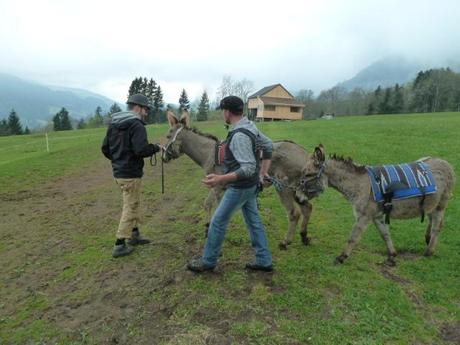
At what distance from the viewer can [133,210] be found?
20.8ft

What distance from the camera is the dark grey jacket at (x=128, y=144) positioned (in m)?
5.94

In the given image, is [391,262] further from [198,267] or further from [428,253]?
[198,267]

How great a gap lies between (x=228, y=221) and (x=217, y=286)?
3.06 feet

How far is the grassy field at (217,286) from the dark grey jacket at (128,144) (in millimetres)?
1543

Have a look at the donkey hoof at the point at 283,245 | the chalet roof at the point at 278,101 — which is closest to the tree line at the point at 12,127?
the chalet roof at the point at 278,101

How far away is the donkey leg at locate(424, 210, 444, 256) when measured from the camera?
20.8 feet

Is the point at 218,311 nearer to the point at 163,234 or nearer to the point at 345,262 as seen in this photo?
the point at 345,262

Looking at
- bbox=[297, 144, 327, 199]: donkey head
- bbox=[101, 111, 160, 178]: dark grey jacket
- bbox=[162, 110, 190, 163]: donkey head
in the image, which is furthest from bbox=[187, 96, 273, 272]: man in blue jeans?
bbox=[162, 110, 190, 163]: donkey head

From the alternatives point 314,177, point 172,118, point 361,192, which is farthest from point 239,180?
point 172,118

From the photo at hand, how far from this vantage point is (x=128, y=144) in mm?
6055

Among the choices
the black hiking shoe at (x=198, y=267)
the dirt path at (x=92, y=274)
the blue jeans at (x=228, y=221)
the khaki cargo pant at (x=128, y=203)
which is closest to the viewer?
the dirt path at (x=92, y=274)

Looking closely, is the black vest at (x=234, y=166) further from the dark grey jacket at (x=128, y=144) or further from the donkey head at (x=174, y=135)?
the donkey head at (x=174, y=135)

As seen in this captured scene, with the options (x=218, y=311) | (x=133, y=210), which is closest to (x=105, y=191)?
(x=133, y=210)

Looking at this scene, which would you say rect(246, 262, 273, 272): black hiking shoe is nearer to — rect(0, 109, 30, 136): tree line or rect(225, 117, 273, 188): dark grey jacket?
rect(225, 117, 273, 188): dark grey jacket
